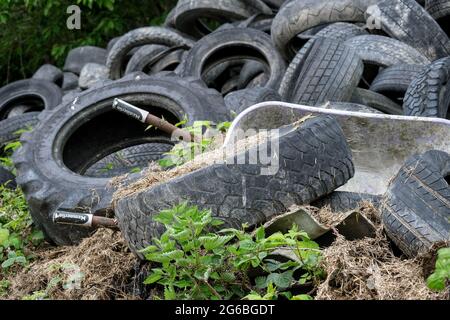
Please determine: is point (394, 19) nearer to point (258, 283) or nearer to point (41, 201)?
point (41, 201)

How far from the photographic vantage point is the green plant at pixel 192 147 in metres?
4.45

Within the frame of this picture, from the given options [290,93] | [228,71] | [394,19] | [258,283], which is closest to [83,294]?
[258,283]

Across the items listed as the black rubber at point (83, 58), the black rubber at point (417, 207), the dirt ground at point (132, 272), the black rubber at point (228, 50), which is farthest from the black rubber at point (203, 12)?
the black rubber at point (417, 207)

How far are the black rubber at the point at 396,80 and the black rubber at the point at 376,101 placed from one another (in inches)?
2.9

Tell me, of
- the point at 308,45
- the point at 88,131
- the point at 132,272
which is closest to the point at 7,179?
the point at 88,131

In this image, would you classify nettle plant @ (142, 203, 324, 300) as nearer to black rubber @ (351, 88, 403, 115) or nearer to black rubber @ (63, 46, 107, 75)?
black rubber @ (351, 88, 403, 115)

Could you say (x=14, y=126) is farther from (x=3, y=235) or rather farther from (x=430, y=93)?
(x=430, y=93)

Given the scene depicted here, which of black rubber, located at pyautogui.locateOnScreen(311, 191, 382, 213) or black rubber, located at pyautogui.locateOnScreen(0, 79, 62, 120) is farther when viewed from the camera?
black rubber, located at pyautogui.locateOnScreen(0, 79, 62, 120)

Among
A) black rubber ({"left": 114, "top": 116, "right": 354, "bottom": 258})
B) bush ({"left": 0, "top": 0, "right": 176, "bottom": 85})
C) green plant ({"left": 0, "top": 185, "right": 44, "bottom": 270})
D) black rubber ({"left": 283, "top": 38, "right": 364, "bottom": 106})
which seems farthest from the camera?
bush ({"left": 0, "top": 0, "right": 176, "bottom": 85})

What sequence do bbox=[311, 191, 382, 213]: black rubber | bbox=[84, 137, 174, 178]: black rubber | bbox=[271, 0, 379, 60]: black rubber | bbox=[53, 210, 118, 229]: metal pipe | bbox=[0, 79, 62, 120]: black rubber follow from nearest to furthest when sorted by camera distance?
bbox=[311, 191, 382, 213]: black rubber, bbox=[53, 210, 118, 229]: metal pipe, bbox=[84, 137, 174, 178]: black rubber, bbox=[271, 0, 379, 60]: black rubber, bbox=[0, 79, 62, 120]: black rubber

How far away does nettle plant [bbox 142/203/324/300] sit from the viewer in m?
3.21

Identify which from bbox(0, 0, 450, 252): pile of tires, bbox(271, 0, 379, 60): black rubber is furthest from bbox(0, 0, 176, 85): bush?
bbox(271, 0, 379, 60): black rubber

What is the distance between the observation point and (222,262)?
3.27m

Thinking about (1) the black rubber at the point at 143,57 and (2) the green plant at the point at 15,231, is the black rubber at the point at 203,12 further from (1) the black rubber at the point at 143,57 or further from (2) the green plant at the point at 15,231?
(2) the green plant at the point at 15,231
